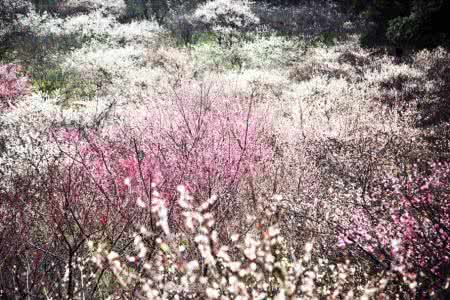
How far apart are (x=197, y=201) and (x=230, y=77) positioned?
8.98 m

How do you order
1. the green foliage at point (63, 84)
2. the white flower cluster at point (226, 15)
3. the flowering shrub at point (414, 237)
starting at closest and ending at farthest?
1. the flowering shrub at point (414, 237)
2. the green foliage at point (63, 84)
3. the white flower cluster at point (226, 15)

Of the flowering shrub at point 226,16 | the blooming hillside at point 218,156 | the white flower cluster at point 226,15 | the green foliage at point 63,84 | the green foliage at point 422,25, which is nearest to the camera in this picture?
the blooming hillside at point 218,156

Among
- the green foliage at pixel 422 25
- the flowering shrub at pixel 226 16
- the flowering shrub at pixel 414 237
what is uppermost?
the green foliage at pixel 422 25

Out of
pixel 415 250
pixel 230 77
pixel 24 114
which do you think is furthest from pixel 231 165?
pixel 230 77

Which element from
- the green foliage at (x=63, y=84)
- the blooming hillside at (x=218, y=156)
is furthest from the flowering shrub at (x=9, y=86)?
the green foliage at (x=63, y=84)

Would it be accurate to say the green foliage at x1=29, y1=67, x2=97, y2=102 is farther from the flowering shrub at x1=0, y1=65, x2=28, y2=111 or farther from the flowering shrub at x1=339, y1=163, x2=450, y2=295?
the flowering shrub at x1=339, y1=163, x2=450, y2=295

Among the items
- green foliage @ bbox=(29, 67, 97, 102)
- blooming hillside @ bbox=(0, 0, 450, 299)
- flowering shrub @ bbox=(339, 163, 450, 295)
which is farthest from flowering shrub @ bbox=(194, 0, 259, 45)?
flowering shrub @ bbox=(339, 163, 450, 295)

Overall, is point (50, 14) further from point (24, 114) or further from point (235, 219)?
point (235, 219)

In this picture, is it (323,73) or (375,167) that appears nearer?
(375,167)

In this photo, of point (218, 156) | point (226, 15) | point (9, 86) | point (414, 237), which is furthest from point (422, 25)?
point (226, 15)

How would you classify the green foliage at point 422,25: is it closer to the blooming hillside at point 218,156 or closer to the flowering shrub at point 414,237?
the blooming hillside at point 218,156

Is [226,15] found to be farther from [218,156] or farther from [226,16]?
[218,156]

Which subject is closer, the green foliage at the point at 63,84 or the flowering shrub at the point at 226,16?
the green foliage at the point at 63,84

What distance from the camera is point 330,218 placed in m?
5.18
